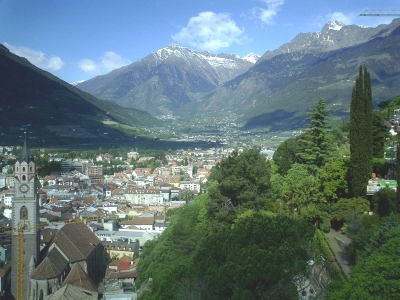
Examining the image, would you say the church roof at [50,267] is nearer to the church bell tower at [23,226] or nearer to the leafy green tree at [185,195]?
the church bell tower at [23,226]

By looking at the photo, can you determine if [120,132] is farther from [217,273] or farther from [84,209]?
[217,273]

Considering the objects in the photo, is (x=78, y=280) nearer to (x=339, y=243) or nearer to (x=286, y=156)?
(x=286, y=156)

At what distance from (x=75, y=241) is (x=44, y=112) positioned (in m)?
87.9

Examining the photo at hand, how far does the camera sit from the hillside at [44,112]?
9225 centimetres

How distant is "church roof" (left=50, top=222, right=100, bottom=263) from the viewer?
20109 mm

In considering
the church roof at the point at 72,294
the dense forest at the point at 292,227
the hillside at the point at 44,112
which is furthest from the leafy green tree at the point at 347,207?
the hillside at the point at 44,112

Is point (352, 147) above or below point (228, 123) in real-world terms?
below

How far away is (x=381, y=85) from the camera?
127m

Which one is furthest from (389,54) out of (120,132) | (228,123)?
(120,132)

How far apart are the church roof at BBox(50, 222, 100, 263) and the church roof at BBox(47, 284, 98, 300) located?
8.92 ft

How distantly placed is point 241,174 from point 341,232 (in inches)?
156

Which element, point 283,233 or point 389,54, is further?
point 389,54

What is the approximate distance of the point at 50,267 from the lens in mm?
18375

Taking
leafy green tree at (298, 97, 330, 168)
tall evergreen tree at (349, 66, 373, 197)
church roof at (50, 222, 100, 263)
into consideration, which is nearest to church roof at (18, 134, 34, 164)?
church roof at (50, 222, 100, 263)
